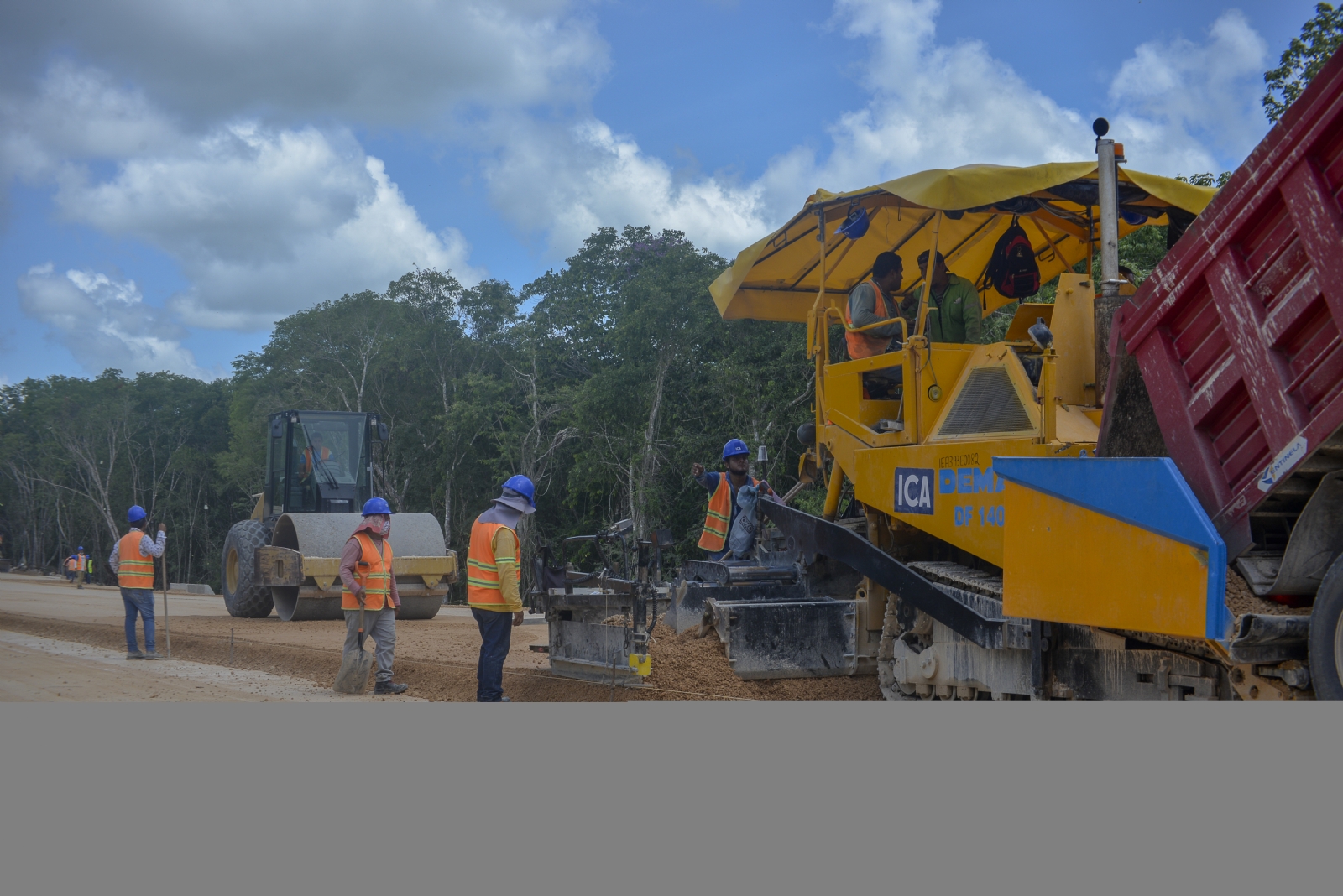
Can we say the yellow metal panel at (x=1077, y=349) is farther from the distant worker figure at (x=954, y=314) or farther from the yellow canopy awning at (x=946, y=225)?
the distant worker figure at (x=954, y=314)

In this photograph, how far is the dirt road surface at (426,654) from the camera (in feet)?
21.6

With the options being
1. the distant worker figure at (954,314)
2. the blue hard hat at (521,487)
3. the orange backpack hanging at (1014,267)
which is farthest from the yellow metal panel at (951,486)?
the blue hard hat at (521,487)

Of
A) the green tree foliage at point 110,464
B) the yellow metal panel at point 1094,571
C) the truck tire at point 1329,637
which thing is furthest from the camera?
the green tree foliage at point 110,464

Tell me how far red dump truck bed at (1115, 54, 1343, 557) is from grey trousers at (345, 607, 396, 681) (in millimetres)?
6312

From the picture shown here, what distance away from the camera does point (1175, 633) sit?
150 inches

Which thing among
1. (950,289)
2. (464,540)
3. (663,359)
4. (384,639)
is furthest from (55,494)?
(950,289)

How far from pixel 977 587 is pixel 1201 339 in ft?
5.64

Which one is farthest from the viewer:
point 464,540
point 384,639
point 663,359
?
point 464,540

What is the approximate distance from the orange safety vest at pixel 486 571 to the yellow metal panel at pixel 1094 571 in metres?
3.75

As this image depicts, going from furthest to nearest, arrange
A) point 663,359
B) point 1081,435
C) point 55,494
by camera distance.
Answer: point 55,494 → point 663,359 → point 1081,435

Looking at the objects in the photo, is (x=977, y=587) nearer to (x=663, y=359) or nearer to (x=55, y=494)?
(x=663, y=359)

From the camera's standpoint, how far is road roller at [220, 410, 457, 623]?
544 inches

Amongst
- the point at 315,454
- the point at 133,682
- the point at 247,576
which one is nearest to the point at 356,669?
the point at 133,682

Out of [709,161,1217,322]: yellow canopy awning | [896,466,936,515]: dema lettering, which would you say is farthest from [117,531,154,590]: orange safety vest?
[896,466,936,515]: dema lettering
